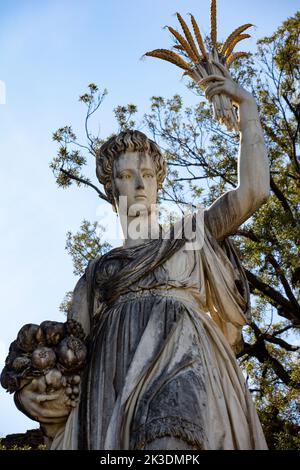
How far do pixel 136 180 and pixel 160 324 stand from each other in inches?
53.8

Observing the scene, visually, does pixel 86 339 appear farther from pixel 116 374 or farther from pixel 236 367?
pixel 236 367

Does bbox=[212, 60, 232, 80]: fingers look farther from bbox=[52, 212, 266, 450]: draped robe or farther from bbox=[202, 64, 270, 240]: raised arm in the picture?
bbox=[52, 212, 266, 450]: draped robe

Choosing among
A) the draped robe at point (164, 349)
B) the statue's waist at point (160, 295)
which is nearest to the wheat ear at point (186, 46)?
the draped robe at point (164, 349)

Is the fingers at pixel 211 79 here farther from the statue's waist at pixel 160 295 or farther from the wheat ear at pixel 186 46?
the statue's waist at pixel 160 295

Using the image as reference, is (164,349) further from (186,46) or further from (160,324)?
(186,46)

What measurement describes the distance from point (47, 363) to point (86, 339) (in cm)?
48

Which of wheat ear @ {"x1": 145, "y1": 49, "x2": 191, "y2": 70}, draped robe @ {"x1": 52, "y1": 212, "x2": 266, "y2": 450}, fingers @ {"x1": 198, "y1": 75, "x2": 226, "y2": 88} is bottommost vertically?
draped robe @ {"x1": 52, "y1": 212, "x2": 266, "y2": 450}

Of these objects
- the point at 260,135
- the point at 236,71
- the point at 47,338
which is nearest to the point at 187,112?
the point at 236,71

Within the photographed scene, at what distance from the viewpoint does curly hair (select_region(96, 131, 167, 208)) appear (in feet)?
26.2

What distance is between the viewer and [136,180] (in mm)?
7840

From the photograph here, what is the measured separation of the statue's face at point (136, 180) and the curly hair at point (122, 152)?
0.05 meters

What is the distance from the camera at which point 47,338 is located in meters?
7.00

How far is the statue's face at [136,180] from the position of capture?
7.81 meters

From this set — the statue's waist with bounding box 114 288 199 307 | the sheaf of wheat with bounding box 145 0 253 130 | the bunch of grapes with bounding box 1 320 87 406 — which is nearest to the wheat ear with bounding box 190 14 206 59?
the sheaf of wheat with bounding box 145 0 253 130
